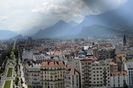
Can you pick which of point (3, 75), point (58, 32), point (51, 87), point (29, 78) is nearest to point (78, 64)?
point (51, 87)

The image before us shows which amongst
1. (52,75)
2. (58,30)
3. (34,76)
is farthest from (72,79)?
(58,30)

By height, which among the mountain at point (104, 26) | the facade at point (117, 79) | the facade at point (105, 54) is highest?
the mountain at point (104, 26)

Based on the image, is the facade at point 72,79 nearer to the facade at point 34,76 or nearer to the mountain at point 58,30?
the facade at point 34,76

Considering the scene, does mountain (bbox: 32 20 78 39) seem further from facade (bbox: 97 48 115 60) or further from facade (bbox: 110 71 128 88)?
facade (bbox: 110 71 128 88)

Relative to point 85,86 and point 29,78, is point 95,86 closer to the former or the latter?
point 85,86

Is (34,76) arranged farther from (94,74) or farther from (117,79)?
(117,79)

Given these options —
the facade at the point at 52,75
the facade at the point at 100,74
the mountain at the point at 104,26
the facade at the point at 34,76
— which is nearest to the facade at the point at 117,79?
the facade at the point at 100,74
